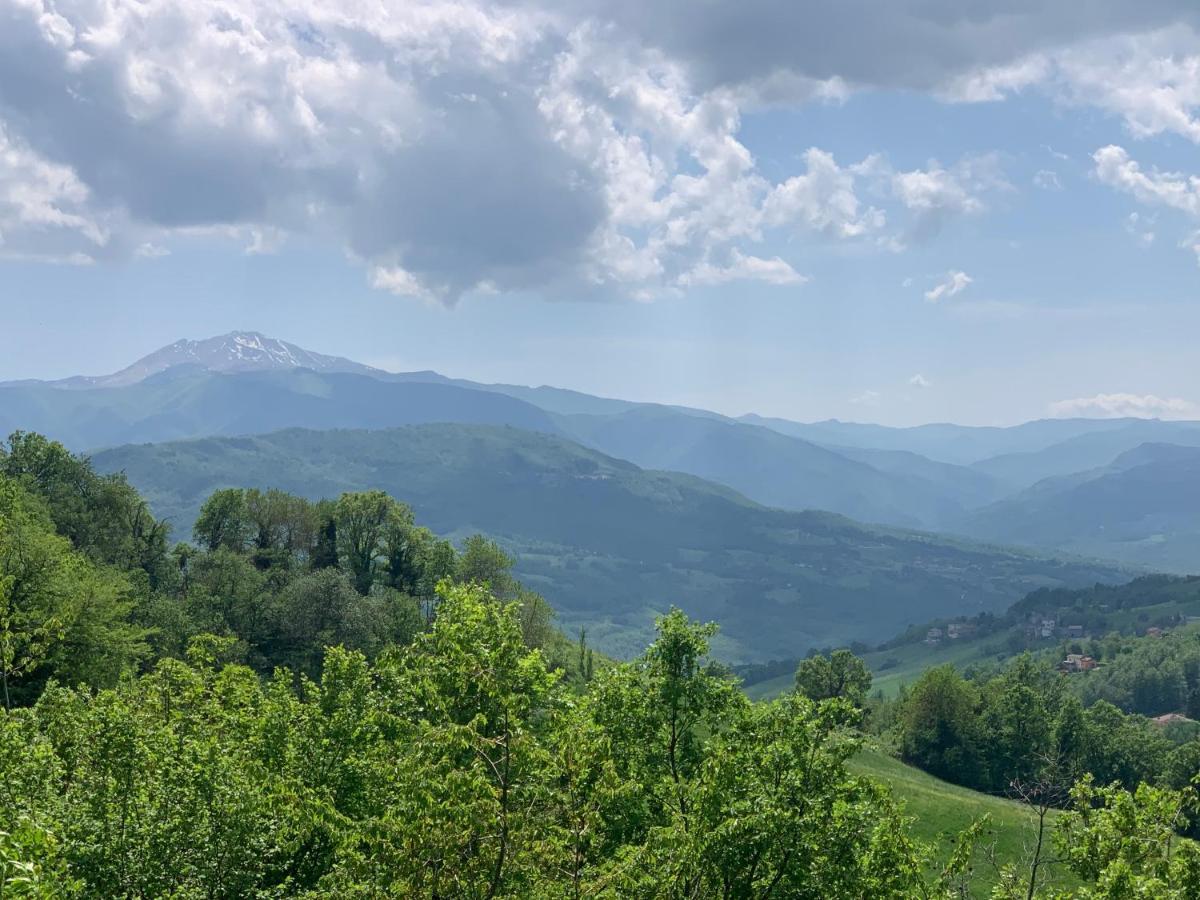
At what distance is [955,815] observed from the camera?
6481cm

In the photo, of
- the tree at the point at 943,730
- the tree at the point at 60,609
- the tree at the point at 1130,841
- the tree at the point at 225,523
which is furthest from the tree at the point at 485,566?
the tree at the point at 1130,841

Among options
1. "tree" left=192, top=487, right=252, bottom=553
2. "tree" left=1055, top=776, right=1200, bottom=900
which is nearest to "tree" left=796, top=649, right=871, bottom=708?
"tree" left=192, top=487, right=252, bottom=553

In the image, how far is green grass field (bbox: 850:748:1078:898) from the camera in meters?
52.6

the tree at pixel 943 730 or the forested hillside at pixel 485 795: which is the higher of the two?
the forested hillside at pixel 485 795

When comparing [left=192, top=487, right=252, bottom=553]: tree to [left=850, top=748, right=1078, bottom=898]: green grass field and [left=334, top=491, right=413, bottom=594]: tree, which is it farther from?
[left=850, top=748, right=1078, bottom=898]: green grass field

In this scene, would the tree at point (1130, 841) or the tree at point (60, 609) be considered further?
the tree at point (60, 609)

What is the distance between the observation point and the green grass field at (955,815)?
2069 inches

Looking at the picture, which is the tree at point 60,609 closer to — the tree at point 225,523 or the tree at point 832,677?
the tree at point 225,523

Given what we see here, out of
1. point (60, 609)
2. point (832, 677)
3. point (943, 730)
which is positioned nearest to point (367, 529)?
point (60, 609)

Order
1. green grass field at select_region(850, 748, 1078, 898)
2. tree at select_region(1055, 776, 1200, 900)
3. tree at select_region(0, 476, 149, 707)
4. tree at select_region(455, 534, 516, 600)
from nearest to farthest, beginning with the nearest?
tree at select_region(1055, 776, 1200, 900), tree at select_region(0, 476, 149, 707), green grass field at select_region(850, 748, 1078, 898), tree at select_region(455, 534, 516, 600)

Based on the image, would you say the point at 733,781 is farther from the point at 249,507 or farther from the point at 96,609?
the point at 249,507

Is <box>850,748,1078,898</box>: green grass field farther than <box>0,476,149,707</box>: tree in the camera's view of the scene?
Yes

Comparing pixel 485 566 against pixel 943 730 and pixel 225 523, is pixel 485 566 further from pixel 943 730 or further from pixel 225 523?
pixel 943 730

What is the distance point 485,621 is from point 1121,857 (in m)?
17.2
